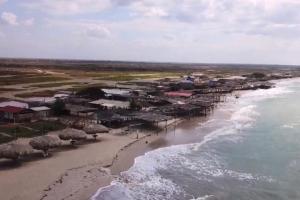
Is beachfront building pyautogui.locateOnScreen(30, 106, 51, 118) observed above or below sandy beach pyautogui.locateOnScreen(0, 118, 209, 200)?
above

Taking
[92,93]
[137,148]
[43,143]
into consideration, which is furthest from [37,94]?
[43,143]

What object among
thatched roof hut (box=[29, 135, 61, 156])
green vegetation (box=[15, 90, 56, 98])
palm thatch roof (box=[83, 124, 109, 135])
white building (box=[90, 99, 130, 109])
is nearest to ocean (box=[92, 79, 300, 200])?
palm thatch roof (box=[83, 124, 109, 135])

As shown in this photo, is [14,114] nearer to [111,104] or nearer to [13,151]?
[111,104]

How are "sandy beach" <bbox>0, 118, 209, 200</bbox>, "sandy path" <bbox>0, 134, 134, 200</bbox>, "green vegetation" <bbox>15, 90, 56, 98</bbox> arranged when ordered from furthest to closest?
"green vegetation" <bbox>15, 90, 56, 98</bbox>, "sandy beach" <bbox>0, 118, 209, 200</bbox>, "sandy path" <bbox>0, 134, 134, 200</bbox>

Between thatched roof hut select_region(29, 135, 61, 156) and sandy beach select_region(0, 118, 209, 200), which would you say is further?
thatched roof hut select_region(29, 135, 61, 156)

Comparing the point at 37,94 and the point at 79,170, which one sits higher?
the point at 37,94

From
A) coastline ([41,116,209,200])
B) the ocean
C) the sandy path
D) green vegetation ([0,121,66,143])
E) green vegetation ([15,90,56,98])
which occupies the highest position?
green vegetation ([15,90,56,98])

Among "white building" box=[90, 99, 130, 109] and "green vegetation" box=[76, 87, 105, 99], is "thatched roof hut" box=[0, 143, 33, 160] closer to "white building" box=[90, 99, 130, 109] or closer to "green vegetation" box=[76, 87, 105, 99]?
"white building" box=[90, 99, 130, 109]

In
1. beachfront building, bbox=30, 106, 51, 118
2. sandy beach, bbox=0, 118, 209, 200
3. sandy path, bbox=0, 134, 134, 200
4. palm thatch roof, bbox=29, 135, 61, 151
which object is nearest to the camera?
sandy path, bbox=0, 134, 134, 200
